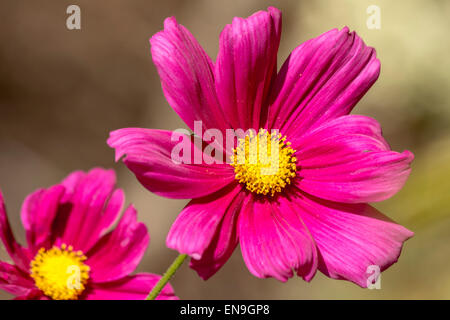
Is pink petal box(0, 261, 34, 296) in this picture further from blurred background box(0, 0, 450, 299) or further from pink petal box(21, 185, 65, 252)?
blurred background box(0, 0, 450, 299)

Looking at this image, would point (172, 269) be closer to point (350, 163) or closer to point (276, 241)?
point (276, 241)

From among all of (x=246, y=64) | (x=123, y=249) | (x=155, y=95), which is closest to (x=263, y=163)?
(x=246, y=64)

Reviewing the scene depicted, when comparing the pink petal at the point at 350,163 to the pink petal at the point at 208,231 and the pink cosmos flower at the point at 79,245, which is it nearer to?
the pink petal at the point at 208,231

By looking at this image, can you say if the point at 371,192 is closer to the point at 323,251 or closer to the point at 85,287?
the point at 323,251

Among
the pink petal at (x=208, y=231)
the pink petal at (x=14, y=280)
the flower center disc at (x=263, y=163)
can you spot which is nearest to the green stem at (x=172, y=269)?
the pink petal at (x=208, y=231)

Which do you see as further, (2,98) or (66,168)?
(66,168)

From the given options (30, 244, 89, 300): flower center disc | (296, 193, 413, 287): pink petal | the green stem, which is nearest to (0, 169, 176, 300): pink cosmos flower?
(30, 244, 89, 300): flower center disc

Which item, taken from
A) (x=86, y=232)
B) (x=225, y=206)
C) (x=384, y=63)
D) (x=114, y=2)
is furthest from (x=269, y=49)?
(x=114, y=2)
